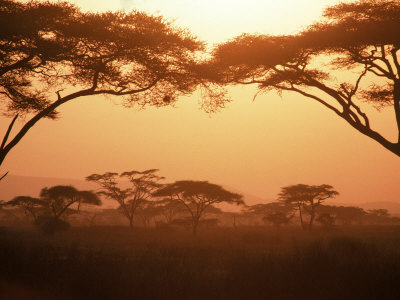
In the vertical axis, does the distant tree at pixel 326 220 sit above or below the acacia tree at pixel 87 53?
below

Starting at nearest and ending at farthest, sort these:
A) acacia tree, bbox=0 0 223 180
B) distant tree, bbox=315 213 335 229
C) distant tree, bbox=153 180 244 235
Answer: acacia tree, bbox=0 0 223 180 < distant tree, bbox=153 180 244 235 < distant tree, bbox=315 213 335 229

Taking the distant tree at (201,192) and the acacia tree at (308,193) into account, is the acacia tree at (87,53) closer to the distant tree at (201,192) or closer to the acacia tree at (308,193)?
the distant tree at (201,192)

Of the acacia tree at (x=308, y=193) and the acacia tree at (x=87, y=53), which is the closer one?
the acacia tree at (x=87, y=53)

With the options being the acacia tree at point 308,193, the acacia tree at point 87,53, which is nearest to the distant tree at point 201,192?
the acacia tree at point 308,193

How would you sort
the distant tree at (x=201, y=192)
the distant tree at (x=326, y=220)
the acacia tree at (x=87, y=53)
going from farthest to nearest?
the distant tree at (x=326, y=220) < the distant tree at (x=201, y=192) < the acacia tree at (x=87, y=53)

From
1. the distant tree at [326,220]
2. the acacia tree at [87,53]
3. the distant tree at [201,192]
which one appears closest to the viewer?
the acacia tree at [87,53]

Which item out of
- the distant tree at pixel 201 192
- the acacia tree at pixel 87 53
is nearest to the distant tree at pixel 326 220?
the distant tree at pixel 201 192

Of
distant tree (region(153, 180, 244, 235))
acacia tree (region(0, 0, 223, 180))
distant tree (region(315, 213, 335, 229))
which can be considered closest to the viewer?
acacia tree (region(0, 0, 223, 180))

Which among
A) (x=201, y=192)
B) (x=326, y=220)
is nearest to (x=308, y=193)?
(x=326, y=220)

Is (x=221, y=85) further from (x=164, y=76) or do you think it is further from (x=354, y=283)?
(x=354, y=283)

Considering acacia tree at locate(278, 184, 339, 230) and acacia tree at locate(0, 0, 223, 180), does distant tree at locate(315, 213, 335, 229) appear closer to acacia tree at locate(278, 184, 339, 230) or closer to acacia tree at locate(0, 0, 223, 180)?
acacia tree at locate(278, 184, 339, 230)

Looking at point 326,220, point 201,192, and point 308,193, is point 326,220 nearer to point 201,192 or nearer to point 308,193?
point 308,193

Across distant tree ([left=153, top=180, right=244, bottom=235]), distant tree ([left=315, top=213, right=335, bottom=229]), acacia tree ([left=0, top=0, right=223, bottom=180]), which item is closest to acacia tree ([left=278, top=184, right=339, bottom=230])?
distant tree ([left=315, top=213, right=335, bottom=229])

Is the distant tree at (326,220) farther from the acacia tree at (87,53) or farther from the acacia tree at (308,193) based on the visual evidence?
the acacia tree at (87,53)
